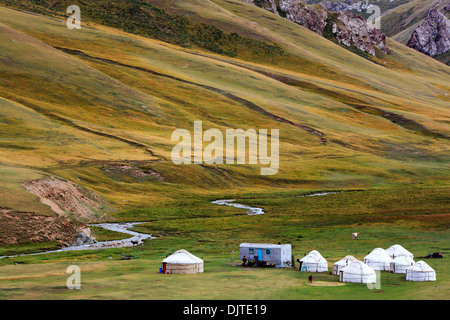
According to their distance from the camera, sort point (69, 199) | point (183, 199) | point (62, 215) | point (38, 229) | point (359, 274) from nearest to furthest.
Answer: point (359, 274), point (38, 229), point (62, 215), point (69, 199), point (183, 199)

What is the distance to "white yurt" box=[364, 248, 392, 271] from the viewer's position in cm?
5647

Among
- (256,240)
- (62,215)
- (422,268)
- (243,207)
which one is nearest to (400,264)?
(422,268)

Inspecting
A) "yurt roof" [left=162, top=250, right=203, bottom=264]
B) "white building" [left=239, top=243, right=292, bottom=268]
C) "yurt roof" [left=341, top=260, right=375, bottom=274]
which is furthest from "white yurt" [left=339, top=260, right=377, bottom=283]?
"yurt roof" [left=162, top=250, right=203, bottom=264]

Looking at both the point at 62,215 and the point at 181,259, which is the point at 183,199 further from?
the point at 181,259

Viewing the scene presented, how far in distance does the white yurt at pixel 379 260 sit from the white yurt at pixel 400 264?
0.91 meters

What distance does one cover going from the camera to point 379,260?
5678cm

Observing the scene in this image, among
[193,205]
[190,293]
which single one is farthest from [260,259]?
[193,205]

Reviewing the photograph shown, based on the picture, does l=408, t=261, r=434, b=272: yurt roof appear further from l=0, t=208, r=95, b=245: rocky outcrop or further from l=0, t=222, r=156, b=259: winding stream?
l=0, t=208, r=95, b=245: rocky outcrop

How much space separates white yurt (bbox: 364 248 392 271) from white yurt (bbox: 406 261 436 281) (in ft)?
21.3

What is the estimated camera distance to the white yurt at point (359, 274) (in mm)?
49125

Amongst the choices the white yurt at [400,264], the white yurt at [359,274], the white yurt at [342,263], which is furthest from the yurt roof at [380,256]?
the white yurt at [359,274]

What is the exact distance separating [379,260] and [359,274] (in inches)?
331
